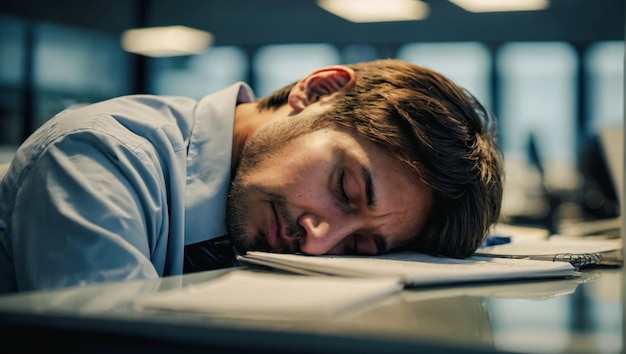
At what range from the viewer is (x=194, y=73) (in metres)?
8.16

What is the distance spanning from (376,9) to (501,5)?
132 centimetres

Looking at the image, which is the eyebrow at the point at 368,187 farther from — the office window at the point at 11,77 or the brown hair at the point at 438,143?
the office window at the point at 11,77

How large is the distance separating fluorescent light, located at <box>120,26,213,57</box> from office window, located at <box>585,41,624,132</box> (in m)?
4.64

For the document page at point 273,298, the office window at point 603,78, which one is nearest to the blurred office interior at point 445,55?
the office window at point 603,78

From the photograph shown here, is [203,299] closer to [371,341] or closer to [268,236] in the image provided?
[371,341]

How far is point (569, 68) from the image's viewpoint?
26.9ft

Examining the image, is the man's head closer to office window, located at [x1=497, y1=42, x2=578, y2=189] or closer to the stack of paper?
the stack of paper

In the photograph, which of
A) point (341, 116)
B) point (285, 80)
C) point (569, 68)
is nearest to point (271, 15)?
point (285, 80)

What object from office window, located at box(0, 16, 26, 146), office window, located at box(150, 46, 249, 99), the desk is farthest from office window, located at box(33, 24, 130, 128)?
the desk

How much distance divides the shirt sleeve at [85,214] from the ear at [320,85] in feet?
1.50

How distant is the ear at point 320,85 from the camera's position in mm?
1322

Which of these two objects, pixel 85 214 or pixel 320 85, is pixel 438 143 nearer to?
pixel 320 85

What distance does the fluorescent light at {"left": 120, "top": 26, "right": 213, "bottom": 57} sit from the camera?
24.6ft

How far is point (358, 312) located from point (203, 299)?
114 mm
